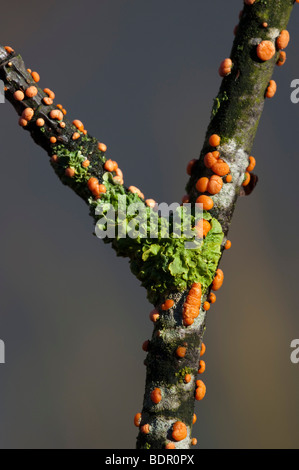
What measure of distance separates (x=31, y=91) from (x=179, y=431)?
2.30 ft

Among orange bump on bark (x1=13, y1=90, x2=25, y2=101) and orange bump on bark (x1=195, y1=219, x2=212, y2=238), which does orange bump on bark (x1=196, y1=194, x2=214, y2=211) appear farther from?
orange bump on bark (x1=13, y1=90, x2=25, y2=101)

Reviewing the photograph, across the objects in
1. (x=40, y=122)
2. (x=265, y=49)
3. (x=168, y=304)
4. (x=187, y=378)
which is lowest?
(x=187, y=378)

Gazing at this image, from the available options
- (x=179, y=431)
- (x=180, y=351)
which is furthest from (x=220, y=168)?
(x=179, y=431)

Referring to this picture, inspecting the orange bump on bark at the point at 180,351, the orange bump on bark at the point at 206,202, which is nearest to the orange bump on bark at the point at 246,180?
the orange bump on bark at the point at 206,202

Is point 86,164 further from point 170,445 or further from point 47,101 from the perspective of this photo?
point 170,445

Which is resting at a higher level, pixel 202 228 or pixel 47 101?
pixel 47 101

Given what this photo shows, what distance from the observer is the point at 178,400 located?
106cm

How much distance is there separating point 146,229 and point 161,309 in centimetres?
16

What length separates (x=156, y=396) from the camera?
1051 millimetres

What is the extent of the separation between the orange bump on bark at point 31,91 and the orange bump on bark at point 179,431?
68 centimetres

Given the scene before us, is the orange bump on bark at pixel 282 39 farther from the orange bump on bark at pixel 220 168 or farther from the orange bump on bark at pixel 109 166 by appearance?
the orange bump on bark at pixel 109 166

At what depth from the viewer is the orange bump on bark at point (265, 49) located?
3.57ft

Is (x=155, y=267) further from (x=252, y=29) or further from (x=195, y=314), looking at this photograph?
(x=252, y=29)
